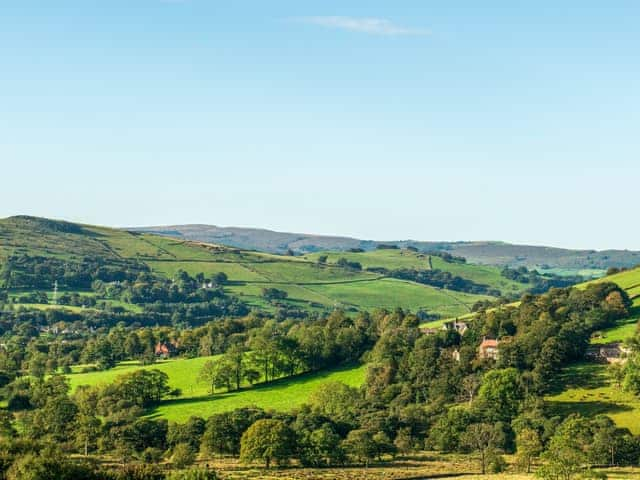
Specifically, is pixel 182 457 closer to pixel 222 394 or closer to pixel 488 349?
pixel 222 394

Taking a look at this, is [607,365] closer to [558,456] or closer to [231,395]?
[558,456]

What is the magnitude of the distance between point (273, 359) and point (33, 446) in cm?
7654

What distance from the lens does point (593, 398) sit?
384 ft

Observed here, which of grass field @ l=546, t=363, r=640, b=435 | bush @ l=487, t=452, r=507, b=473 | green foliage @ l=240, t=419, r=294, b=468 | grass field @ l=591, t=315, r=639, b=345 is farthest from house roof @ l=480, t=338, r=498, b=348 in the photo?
green foliage @ l=240, t=419, r=294, b=468

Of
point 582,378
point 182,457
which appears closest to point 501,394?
point 582,378

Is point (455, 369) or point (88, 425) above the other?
point (455, 369)

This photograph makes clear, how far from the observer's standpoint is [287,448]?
101188 millimetres

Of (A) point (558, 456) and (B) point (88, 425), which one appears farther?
(B) point (88, 425)

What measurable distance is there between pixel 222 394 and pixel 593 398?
64.4 metres

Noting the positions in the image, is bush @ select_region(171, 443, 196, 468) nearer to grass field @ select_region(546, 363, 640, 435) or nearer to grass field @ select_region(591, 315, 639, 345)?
grass field @ select_region(546, 363, 640, 435)

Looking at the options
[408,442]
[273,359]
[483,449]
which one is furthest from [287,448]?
[273,359]

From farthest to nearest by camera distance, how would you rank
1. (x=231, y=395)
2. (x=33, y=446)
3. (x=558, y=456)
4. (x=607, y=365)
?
(x=231, y=395) → (x=607, y=365) → (x=558, y=456) → (x=33, y=446)

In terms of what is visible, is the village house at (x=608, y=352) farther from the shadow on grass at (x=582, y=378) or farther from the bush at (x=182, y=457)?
the bush at (x=182, y=457)

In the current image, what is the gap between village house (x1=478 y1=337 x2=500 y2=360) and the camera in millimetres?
137125
